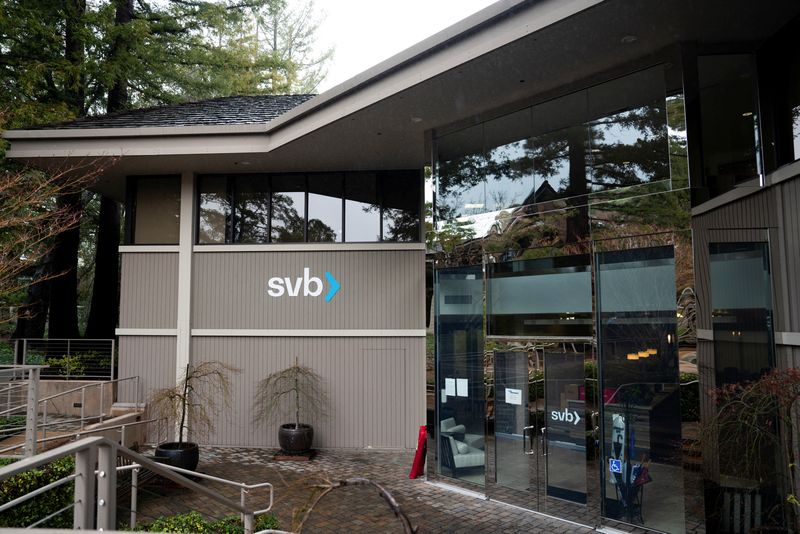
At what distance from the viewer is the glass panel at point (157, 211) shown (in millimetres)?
12625

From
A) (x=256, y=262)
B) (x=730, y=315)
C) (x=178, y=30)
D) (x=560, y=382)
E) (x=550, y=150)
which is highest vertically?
(x=178, y=30)

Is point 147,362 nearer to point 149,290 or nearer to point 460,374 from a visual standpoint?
point 149,290

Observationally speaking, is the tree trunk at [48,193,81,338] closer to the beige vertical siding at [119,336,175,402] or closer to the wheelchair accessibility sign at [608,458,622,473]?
the beige vertical siding at [119,336,175,402]

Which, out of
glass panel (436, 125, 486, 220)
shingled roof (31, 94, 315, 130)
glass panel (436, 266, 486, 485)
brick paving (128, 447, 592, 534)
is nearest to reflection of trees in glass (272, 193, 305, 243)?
shingled roof (31, 94, 315, 130)

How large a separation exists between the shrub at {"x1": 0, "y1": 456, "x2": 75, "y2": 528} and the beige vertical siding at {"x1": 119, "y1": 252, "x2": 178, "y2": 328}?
17.5ft

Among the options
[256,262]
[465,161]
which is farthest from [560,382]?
[256,262]

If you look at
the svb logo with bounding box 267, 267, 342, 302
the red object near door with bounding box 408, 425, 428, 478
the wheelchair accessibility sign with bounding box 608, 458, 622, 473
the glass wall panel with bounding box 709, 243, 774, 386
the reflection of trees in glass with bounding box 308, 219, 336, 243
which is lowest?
the red object near door with bounding box 408, 425, 428, 478

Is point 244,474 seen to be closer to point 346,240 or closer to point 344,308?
point 344,308

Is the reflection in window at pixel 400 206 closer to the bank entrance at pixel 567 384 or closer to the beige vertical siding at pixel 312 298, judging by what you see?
the beige vertical siding at pixel 312 298

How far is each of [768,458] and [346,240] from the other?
27.1 feet

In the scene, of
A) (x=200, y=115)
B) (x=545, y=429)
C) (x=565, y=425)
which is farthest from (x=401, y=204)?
(x=565, y=425)

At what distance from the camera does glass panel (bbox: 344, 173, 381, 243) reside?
12.3m

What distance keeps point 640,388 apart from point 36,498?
7325 mm

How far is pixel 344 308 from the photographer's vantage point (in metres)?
12.1
